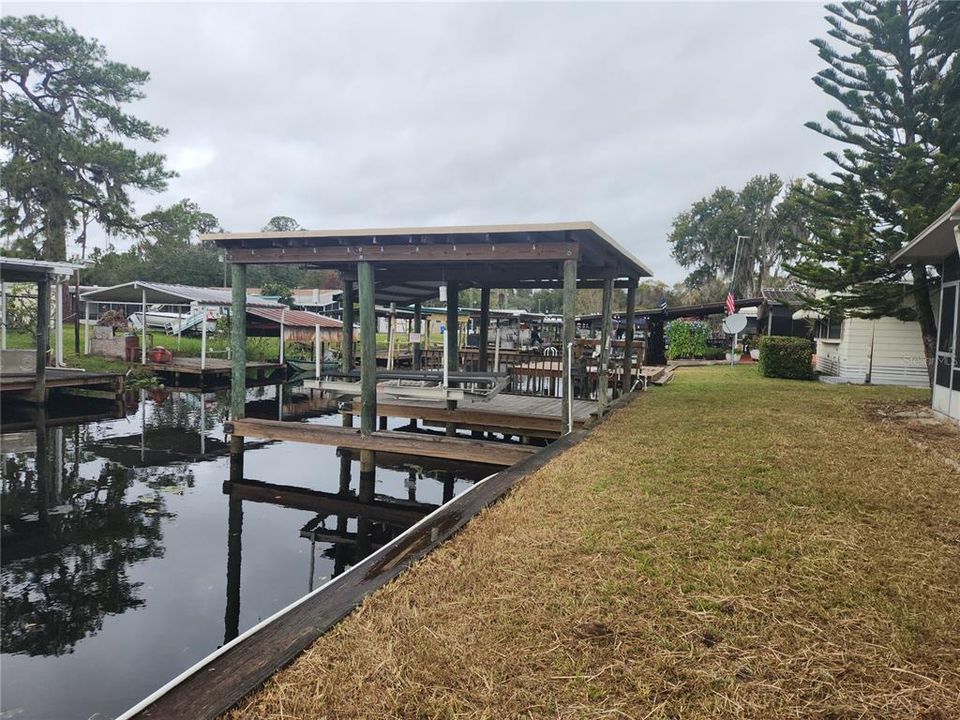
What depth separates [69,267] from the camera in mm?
13172

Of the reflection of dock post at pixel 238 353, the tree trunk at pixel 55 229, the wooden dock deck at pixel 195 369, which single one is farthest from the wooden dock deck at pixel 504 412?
the tree trunk at pixel 55 229

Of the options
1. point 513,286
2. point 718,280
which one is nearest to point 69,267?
point 513,286

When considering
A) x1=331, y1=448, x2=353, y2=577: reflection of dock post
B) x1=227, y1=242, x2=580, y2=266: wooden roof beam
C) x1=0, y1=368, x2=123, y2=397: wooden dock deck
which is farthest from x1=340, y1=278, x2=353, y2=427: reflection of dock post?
x1=0, y1=368, x2=123, y2=397: wooden dock deck

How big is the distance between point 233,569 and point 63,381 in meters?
11.3

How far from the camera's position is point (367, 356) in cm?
773

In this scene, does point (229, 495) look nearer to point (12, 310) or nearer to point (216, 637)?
point (216, 637)

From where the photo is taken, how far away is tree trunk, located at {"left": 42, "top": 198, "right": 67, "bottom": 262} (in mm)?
24761

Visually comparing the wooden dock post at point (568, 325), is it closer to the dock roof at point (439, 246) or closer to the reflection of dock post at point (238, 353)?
the dock roof at point (439, 246)

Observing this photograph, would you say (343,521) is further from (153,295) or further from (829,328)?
(829,328)

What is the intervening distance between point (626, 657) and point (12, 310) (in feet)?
89.1

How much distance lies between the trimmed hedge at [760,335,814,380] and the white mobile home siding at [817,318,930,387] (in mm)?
1083

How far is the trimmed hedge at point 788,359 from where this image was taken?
1606 cm

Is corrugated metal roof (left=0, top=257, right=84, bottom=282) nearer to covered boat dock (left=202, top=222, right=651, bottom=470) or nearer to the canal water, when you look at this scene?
the canal water

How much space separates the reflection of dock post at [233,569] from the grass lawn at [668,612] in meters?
2.28
